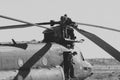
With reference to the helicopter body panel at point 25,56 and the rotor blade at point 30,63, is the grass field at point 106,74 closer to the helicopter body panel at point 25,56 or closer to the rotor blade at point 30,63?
the helicopter body panel at point 25,56

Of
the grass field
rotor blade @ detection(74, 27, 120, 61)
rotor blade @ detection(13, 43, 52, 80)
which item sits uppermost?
rotor blade @ detection(74, 27, 120, 61)

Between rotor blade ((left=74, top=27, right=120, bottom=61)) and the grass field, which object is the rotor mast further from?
the grass field

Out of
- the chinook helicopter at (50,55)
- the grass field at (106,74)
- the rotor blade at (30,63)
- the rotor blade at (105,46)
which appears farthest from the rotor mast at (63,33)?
the grass field at (106,74)

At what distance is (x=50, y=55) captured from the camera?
15938mm

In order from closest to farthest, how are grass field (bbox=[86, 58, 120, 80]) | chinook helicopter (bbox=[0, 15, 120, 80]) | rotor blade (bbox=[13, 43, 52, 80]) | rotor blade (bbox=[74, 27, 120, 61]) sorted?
rotor blade (bbox=[74, 27, 120, 61])
chinook helicopter (bbox=[0, 15, 120, 80])
rotor blade (bbox=[13, 43, 52, 80])
grass field (bbox=[86, 58, 120, 80])

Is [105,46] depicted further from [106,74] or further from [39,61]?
[106,74]

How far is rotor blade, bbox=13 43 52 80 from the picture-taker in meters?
14.0

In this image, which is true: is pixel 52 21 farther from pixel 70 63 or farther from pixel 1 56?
pixel 1 56

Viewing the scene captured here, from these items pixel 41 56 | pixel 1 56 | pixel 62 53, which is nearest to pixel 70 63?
pixel 62 53

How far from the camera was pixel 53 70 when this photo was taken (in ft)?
51.2

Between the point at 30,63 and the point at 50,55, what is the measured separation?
1458 mm

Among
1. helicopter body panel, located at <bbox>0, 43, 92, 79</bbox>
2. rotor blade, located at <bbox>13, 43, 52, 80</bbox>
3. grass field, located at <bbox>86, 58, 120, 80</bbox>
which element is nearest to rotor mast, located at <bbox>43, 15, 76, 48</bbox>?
helicopter body panel, located at <bbox>0, 43, 92, 79</bbox>

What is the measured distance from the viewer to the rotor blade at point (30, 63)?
1402 cm

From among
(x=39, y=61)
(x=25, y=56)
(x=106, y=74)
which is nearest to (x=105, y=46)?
(x=39, y=61)
